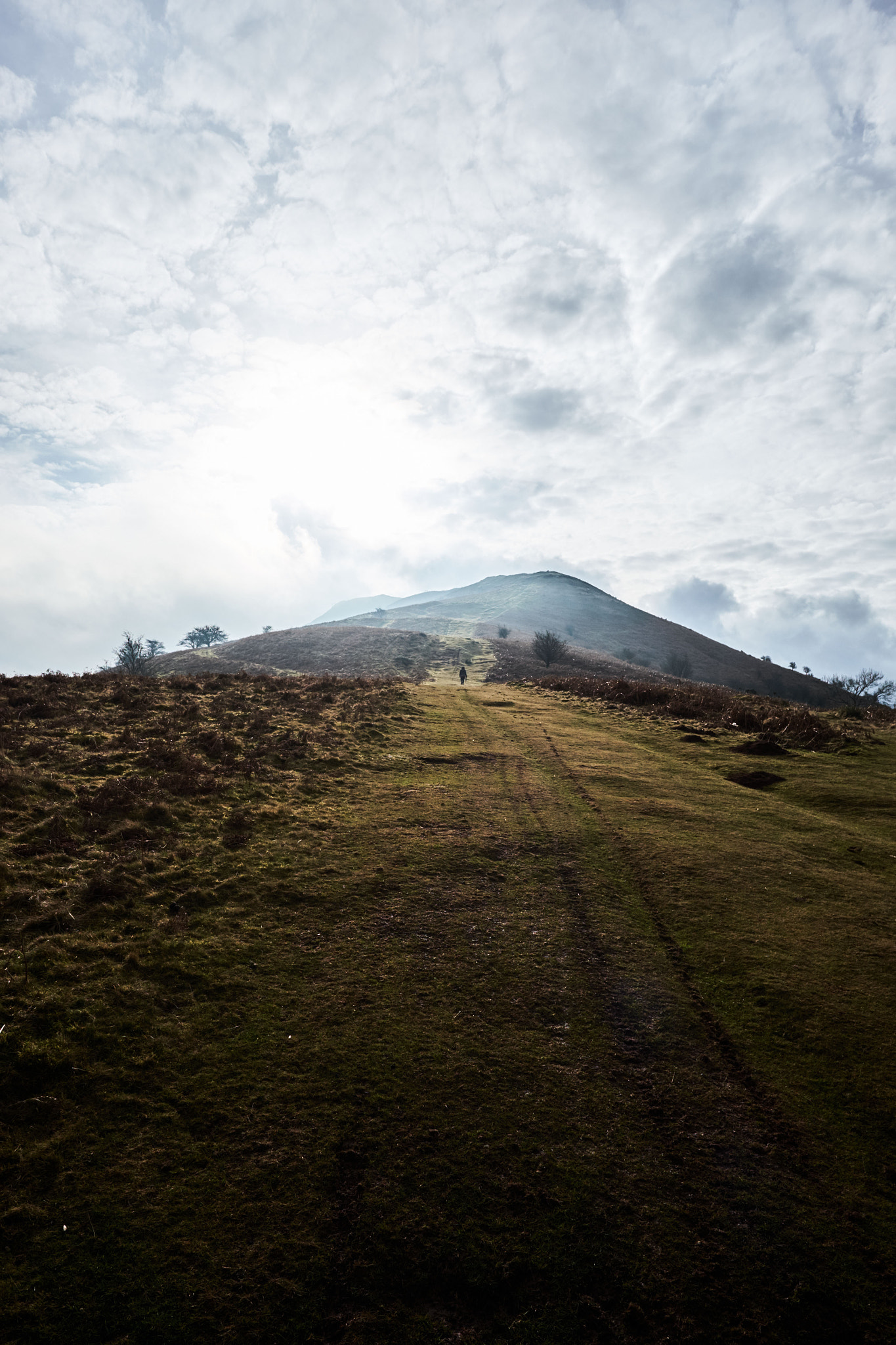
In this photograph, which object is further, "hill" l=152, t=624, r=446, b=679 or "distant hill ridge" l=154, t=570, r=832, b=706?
"distant hill ridge" l=154, t=570, r=832, b=706

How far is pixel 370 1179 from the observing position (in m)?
5.04

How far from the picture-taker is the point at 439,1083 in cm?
604

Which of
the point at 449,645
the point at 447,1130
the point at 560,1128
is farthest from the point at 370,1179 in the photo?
the point at 449,645

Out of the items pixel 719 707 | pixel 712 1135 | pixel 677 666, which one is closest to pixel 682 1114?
pixel 712 1135

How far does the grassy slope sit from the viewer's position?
4281mm

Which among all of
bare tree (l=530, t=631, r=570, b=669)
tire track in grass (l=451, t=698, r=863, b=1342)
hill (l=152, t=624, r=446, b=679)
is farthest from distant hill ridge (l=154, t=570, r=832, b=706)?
tire track in grass (l=451, t=698, r=863, b=1342)

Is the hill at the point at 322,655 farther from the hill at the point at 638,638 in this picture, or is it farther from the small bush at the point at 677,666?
the small bush at the point at 677,666

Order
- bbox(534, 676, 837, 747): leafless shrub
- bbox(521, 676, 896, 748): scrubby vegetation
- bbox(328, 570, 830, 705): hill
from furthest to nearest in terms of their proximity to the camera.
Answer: bbox(328, 570, 830, 705): hill → bbox(534, 676, 837, 747): leafless shrub → bbox(521, 676, 896, 748): scrubby vegetation

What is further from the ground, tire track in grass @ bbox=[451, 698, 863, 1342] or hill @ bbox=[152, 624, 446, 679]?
hill @ bbox=[152, 624, 446, 679]

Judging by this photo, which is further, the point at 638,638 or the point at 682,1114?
the point at 638,638

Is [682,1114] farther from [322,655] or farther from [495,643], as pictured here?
[495,643]

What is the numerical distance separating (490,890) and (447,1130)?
4.80m

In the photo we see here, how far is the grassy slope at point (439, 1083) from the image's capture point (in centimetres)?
428

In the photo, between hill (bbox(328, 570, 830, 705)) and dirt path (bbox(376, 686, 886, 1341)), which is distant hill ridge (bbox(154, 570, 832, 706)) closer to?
hill (bbox(328, 570, 830, 705))
